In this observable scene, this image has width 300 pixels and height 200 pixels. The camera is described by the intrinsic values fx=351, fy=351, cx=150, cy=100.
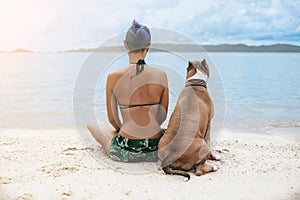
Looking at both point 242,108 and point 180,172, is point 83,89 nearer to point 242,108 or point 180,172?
point 242,108

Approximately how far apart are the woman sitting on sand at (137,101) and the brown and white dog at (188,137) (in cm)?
27

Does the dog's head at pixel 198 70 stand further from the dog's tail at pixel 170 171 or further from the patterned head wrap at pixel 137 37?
the dog's tail at pixel 170 171

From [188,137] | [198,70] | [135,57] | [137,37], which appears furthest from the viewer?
[198,70]

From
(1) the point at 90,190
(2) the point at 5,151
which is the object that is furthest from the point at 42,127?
(1) the point at 90,190

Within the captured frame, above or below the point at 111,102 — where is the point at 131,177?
below

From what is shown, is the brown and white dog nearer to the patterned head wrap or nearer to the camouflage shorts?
the camouflage shorts

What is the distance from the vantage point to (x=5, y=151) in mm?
4977

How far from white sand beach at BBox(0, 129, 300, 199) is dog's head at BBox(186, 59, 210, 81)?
112 cm

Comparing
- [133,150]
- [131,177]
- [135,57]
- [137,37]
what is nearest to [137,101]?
[135,57]

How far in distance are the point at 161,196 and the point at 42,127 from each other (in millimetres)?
4900

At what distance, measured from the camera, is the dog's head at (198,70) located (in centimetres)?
420

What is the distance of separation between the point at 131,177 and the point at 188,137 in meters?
0.78

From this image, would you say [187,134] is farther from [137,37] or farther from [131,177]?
[137,37]

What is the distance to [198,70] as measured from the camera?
422cm
